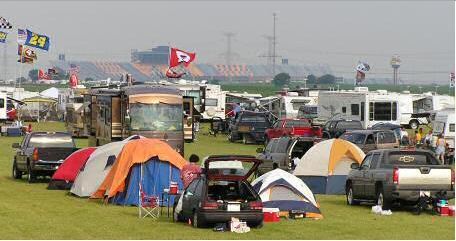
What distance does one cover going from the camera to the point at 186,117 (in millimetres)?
41094

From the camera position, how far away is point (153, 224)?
22.1 metres

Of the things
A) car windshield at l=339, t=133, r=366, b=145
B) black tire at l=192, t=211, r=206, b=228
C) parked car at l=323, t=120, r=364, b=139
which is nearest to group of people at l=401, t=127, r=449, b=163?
parked car at l=323, t=120, r=364, b=139

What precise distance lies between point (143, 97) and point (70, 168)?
897 centimetres

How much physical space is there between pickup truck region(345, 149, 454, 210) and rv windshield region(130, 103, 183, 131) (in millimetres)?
14198

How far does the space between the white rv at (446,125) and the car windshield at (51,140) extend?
60.1 feet

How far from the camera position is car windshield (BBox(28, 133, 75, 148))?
35.8 m

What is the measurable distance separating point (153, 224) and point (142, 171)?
4668mm

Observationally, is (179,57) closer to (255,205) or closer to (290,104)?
(290,104)

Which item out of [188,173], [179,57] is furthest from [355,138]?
[179,57]

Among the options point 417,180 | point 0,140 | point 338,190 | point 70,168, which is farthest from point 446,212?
point 0,140

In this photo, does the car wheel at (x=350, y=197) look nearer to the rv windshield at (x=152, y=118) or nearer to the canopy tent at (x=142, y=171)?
the canopy tent at (x=142, y=171)

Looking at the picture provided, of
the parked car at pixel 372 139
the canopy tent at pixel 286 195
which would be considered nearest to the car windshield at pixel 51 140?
the parked car at pixel 372 139

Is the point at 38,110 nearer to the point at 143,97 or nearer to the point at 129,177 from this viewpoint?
the point at 143,97

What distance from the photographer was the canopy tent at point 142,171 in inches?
1049
